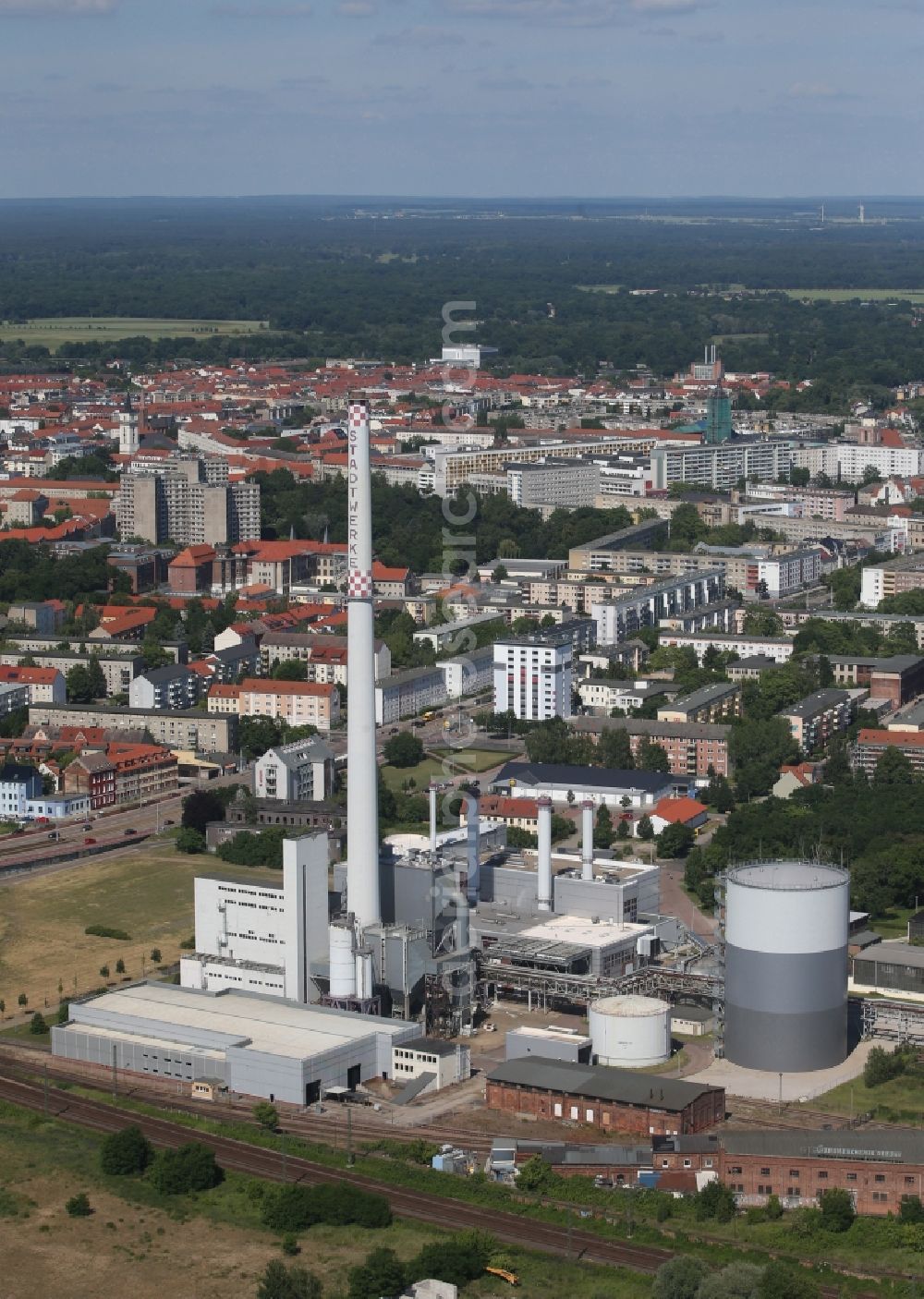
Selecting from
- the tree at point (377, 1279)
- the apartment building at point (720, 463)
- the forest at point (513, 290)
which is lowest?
the tree at point (377, 1279)

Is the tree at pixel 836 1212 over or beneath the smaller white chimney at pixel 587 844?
beneath

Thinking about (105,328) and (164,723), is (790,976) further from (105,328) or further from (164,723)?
(105,328)

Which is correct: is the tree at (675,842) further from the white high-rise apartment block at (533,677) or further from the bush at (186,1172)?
the bush at (186,1172)

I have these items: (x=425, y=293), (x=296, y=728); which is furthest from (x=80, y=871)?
(x=425, y=293)

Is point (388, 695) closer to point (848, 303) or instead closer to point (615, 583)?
point (615, 583)

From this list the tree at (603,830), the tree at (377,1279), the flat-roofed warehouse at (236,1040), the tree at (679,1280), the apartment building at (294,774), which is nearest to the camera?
the tree at (679,1280)

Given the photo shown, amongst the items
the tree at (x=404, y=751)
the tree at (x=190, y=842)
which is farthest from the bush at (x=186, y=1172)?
the tree at (x=404, y=751)

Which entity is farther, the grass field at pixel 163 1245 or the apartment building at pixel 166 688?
the apartment building at pixel 166 688

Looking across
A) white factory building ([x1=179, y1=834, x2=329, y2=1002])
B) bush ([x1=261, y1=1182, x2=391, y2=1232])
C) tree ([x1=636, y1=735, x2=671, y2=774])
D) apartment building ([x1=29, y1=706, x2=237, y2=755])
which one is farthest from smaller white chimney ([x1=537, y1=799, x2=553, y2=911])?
apartment building ([x1=29, y1=706, x2=237, y2=755])
